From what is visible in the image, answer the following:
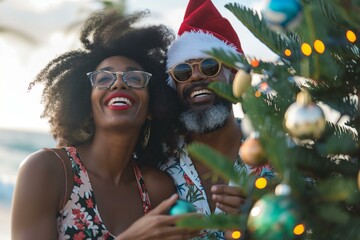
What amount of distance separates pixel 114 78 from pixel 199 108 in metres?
0.48

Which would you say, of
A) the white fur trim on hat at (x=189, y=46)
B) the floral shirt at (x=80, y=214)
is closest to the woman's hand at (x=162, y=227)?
the floral shirt at (x=80, y=214)

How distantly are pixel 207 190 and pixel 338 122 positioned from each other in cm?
132

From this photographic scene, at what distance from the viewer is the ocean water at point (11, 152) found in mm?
13153

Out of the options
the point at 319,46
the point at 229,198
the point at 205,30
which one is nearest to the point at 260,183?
the point at 319,46

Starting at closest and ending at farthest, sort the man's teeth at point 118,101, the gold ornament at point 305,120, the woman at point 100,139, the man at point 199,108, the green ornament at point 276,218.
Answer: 1. the green ornament at point 276,218
2. the gold ornament at point 305,120
3. the woman at point 100,139
4. the man's teeth at point 118,101
5. the man at point 199,108

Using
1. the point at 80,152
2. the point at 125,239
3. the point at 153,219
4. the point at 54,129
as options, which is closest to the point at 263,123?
the point at 153,219

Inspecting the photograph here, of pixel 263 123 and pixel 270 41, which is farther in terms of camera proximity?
pixel 270 41

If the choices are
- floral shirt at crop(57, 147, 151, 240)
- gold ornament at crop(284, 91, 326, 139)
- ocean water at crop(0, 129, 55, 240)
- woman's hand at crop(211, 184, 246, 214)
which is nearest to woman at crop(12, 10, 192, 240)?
floral shirt at crop(57, 147, 151, 240)

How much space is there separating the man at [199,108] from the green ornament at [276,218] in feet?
4.86

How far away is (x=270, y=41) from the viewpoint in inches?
55.4

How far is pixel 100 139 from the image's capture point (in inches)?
94.1

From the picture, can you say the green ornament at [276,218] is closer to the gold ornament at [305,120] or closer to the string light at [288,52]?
the gold ornament at [305,120]

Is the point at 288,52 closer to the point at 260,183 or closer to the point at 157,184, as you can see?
the point at 260,183

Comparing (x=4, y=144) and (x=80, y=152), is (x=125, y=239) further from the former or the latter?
(x=4, y=144)
